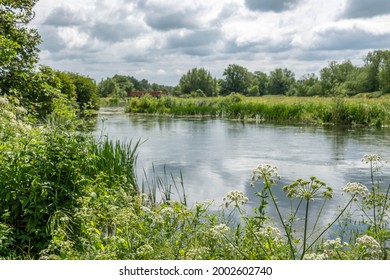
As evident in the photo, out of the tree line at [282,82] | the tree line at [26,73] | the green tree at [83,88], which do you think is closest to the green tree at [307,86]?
the tree line at [282,82]

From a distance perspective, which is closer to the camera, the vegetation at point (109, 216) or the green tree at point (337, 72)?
the vegetation at point (109, 216)

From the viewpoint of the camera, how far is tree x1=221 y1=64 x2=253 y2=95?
40.7 meters

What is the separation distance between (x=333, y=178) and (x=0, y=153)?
5.79 m

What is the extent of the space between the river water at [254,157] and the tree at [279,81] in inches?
1102

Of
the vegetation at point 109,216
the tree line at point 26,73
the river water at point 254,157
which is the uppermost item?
the tree line at point 26,73

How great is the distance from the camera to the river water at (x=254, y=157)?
778cm

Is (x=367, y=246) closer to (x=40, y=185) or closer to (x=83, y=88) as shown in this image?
(x=40, y=185)

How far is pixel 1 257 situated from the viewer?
132 inches

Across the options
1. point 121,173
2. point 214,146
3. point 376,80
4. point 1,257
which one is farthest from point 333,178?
point 376,80

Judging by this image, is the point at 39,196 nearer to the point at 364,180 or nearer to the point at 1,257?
the point at 1,257

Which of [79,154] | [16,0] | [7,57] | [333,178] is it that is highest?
[16,0]

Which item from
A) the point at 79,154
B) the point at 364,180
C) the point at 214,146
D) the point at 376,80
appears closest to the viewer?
the point at 79,154

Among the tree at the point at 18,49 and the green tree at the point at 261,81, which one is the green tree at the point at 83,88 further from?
the tree at the point at 18,49

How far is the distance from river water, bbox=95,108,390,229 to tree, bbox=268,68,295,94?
28002 millimetres
